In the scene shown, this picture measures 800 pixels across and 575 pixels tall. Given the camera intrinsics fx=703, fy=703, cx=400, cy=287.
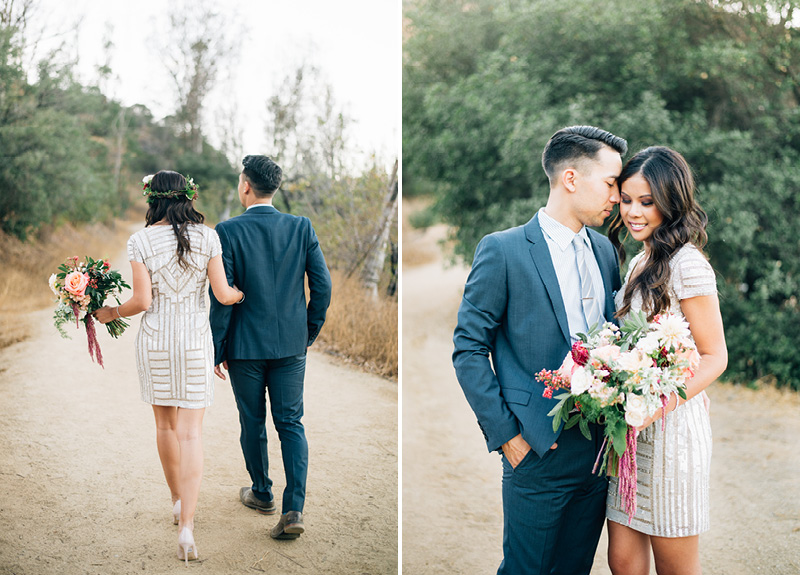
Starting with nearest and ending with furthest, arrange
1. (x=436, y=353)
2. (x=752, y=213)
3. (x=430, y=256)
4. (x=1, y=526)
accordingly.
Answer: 1. (x=1, y=526)
2. (x=752, y=213)
3. (x=436, y=353)
4. (x=430, y=256)

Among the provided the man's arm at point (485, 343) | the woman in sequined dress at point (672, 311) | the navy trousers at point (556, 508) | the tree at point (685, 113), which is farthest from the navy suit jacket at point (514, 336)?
the tree at point (685, 113)

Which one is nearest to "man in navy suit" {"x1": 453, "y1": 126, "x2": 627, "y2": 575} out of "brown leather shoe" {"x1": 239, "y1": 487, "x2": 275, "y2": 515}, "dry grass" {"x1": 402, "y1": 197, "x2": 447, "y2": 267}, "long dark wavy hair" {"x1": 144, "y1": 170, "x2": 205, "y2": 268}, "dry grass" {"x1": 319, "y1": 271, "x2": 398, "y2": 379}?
"long dark wavy hair" {"x1": 144, "y1": 170, "x2": 205, "y2": 268}

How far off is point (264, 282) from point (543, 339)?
1406mm

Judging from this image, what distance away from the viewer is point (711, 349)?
2.23 m

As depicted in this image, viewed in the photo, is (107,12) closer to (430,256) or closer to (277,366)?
(277,366)

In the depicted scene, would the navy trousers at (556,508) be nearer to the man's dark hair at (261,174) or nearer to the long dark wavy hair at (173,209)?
the long dark wavy hair at (173,209)

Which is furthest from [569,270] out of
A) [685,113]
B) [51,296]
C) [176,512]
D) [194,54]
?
[685,113]

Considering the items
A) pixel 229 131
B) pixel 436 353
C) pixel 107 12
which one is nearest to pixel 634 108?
pixel 436 353

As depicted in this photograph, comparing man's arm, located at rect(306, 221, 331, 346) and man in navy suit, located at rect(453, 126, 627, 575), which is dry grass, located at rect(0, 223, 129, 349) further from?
man in navy suit, located at rect(453, 126, 627, 575)

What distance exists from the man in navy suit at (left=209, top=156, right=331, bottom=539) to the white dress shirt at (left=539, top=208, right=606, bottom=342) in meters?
1.29

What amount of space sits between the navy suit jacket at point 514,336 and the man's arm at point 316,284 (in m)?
1.16

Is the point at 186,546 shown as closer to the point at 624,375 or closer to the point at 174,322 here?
the point at 174,322

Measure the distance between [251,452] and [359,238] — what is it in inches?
78.0

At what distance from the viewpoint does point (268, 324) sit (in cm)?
316
